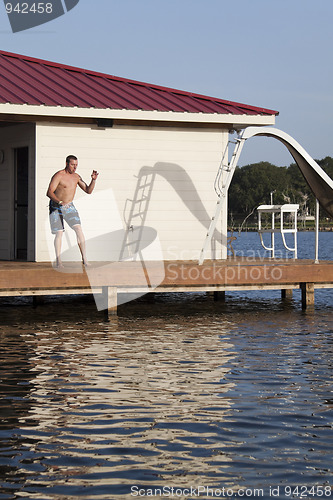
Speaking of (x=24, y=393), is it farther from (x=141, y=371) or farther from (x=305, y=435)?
(x=305, y=435)

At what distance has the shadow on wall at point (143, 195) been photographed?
15789 millimetres

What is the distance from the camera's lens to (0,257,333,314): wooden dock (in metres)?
13.0

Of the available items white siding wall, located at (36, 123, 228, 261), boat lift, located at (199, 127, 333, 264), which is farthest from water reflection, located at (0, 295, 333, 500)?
white siding wall, located at (36, 123, 228, 261)

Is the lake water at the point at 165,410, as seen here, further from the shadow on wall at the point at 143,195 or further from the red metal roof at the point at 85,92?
the red metal roof at the point at 85,92

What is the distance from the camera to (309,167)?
15.3 m

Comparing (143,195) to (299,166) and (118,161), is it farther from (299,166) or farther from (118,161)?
(299,166)

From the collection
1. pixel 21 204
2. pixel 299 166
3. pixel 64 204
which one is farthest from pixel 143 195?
pixel 299 166

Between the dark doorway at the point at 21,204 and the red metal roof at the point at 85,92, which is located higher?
the red metal roof at the point at 85,92

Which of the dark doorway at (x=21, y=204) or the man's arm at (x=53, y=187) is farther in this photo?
the dark doorway at (x=21, y=204)

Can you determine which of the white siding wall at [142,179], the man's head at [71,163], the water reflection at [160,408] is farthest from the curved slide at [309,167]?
the man's head at [71,163]

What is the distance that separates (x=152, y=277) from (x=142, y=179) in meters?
2.78

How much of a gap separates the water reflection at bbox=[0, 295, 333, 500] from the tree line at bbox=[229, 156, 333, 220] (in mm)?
132105

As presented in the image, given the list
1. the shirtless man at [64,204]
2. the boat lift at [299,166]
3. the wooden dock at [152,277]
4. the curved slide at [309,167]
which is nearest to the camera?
the wooden dock at [152,277]

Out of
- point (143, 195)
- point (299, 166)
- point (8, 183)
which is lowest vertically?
point (143, 195)
